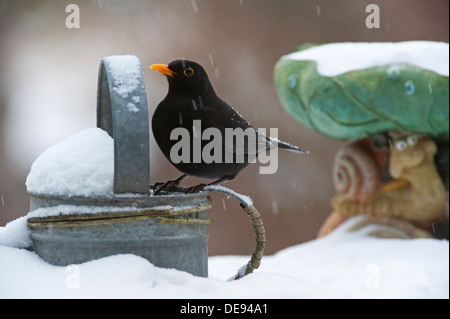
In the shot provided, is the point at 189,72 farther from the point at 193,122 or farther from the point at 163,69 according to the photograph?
the point at 193,122

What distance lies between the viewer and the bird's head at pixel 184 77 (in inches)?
61.0

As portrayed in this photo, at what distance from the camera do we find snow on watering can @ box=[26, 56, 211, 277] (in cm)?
110

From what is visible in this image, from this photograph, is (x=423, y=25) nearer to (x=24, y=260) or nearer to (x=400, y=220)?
(x=400, y=220)

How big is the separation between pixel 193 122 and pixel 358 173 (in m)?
2.60

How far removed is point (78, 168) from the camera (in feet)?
3.86

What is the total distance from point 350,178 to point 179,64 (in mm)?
2523

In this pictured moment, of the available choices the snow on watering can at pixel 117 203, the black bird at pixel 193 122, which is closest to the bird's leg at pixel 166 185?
the black bird at pixel 193 122

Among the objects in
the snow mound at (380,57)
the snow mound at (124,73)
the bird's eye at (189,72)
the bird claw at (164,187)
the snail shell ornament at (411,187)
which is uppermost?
the snow mound at (380,57)

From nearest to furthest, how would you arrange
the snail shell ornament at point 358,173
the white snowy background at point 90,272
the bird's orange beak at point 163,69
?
1. the white snowy background at point 90,272
2. the bird's orange beak at point 163,69
3. the snail shell ornament at point 358,173

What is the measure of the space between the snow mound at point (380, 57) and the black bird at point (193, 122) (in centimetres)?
212

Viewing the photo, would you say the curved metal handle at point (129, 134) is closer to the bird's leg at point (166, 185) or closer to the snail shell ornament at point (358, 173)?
the bird's leg at point (166, 185)

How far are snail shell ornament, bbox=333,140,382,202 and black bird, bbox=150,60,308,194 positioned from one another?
226 centimetres

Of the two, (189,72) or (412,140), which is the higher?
(189,72)

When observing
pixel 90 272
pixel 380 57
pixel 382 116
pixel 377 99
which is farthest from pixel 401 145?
pixel 90 272
